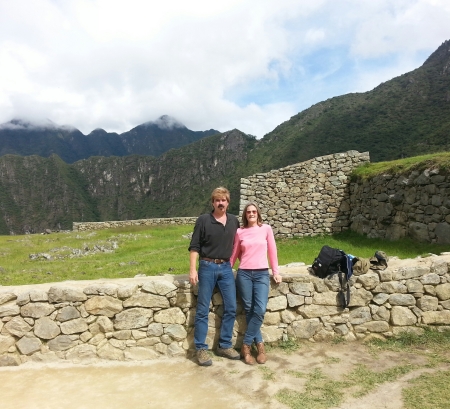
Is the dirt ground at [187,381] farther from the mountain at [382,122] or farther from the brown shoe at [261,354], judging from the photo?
the mountain at [382,122]

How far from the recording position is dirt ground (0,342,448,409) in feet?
13.5

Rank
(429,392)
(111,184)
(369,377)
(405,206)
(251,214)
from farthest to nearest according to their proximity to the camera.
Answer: (111,184), (405,206), (251,214), (369,377), (429,392)

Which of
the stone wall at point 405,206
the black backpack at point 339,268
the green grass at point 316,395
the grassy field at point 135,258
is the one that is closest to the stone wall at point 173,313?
the black backpack at point 339,268

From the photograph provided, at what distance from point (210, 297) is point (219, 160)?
443ft

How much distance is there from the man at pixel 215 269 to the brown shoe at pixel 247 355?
119 mm

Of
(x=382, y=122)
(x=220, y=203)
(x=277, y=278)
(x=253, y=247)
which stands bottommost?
(x=277, y=278)

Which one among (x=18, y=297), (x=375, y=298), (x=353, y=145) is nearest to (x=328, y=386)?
(x=375, y=298)

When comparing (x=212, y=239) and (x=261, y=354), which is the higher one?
(x=212, y=239)

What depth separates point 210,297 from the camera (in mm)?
5289

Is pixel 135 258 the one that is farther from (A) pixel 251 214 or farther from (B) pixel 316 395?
(B) pixel 316 395

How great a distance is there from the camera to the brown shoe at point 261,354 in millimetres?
5068

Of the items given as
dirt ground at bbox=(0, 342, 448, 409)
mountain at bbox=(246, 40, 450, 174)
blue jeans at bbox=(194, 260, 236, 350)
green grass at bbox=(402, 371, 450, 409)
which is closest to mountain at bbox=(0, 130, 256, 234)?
mountain at bbox=(246, 40, 450, 174)

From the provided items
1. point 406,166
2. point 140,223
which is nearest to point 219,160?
point 140,223

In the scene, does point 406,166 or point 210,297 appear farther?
point 406,166
